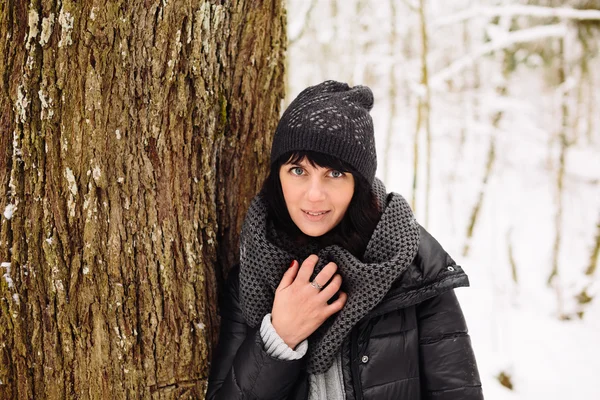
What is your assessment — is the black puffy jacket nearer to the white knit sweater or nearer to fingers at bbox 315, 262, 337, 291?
the white knit sweater

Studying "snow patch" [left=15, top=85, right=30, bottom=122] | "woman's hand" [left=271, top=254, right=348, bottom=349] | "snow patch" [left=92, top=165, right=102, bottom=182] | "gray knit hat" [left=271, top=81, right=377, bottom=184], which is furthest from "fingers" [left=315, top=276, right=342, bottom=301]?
"snow patch" [left=15, top=85, right=30, bottom=122]

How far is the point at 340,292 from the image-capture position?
1791 millimetres

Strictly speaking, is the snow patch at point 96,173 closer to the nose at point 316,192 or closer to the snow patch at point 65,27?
the snow patch at point 65,27

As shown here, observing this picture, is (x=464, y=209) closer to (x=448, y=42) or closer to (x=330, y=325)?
(x=448, y=42)

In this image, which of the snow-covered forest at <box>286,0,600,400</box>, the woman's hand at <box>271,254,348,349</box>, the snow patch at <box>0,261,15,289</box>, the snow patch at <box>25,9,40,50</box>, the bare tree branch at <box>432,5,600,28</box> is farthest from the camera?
the snow-covered forest at <box>286,0,600,400</box>

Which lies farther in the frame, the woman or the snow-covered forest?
the snow-covered forest

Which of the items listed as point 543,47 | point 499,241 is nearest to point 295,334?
point 543,47

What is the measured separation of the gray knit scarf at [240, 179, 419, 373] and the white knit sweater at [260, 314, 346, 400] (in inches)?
2.2

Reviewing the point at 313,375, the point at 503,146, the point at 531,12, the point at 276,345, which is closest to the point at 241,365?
the point at 276,345

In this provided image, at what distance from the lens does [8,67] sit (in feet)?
5.02

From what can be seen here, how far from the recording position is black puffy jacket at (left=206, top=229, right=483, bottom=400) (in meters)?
1.69

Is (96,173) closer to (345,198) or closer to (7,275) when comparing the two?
(7,275)

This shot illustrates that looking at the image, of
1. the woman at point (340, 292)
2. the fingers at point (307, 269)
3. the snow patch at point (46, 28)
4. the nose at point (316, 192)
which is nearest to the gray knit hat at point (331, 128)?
the woman at point (340, 292)

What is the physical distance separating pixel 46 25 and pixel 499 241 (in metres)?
8.37
